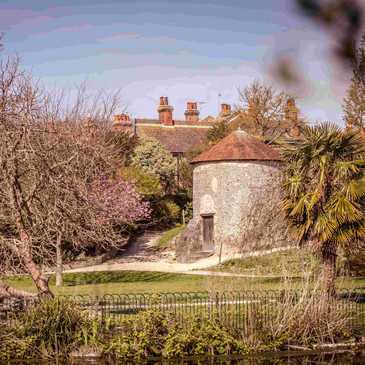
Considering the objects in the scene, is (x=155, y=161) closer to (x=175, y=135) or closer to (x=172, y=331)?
(x=175, y=135)

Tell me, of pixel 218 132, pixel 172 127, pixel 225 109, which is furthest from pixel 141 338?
pixel 225 109

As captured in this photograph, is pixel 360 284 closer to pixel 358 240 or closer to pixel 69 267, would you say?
pixel 358 240

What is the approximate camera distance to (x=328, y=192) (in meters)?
18.2

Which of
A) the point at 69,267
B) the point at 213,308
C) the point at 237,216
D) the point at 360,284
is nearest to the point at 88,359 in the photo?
the point at 213,308

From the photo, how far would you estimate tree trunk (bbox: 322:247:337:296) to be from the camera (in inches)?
664

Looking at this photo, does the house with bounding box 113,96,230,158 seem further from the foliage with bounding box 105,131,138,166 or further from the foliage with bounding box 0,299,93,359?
the foliage with bounding box 0,299,93,359

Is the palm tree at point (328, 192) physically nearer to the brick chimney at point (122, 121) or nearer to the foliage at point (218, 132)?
the foliage at point (218, 132)

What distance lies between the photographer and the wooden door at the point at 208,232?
140ft

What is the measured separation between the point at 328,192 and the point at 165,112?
5585cm

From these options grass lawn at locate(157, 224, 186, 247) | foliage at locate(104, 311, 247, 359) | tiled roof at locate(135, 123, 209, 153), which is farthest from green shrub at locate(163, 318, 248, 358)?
tiled roof at locate(135, 123, 209, 153)

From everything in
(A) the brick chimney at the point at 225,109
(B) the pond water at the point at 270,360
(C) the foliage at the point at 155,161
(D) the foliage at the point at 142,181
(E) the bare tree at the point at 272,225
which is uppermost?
(A) the brick chimney at the point at 225,109

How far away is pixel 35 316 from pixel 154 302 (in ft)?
9.23

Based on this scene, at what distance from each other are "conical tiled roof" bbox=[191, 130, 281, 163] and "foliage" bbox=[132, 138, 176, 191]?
1213 cm

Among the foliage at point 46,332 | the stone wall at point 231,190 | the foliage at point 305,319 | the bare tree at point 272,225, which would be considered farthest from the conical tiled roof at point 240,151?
the foliage at point 46,332
